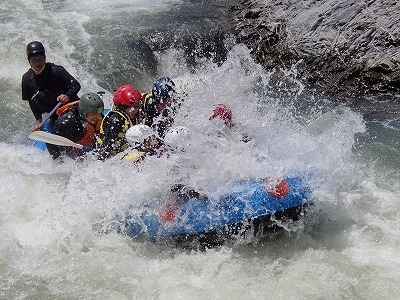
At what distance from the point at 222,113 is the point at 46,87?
2055 mm

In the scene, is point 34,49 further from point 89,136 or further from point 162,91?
point 162,91

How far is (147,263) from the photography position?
4824mm

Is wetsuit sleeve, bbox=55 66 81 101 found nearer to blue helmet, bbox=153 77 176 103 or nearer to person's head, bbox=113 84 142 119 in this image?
person's head, bbox=113 84 142 119

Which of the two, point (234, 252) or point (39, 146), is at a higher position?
point (39, 146)

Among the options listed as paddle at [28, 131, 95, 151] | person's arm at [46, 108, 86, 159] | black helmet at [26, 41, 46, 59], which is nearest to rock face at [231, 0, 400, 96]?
person's arm at [46, 108, 86, 159]

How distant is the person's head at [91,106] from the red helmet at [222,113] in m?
1.14

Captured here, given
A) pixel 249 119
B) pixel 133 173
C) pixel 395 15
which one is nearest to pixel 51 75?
pixel 133 173

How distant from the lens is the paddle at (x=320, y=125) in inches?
210

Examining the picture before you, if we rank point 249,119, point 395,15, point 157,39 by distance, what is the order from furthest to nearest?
point 157,39 < point 395,15 < point 249,119

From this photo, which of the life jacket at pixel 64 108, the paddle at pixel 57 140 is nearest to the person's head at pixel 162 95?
the paddle at pixel 57 140

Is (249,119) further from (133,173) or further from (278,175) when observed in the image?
(133,173)

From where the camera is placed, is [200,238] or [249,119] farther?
[249,119]

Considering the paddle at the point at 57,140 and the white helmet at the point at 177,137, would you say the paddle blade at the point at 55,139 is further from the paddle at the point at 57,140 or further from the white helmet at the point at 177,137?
the white helmet at the point at 177,137

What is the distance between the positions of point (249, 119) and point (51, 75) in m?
2.21
